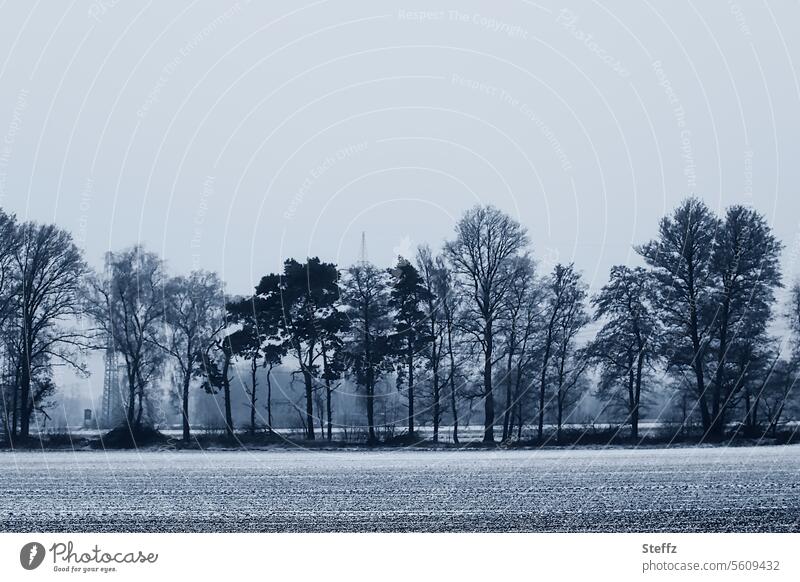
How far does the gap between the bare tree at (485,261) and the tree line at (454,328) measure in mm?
50

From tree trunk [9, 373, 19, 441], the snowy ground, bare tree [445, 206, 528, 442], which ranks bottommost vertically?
the snowy ground

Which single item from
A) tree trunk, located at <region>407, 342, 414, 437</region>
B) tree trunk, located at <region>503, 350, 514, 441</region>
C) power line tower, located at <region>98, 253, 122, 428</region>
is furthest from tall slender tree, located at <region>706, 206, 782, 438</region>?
power line tower, located at <region>98, 253, 122, 428</region>

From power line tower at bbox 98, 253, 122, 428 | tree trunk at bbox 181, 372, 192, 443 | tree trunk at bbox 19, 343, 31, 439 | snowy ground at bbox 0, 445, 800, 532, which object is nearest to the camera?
snowy ground at bbox 0, 445, 800, 532

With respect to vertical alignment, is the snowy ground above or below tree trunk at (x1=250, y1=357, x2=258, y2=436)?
below

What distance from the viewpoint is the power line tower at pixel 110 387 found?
37000 mm

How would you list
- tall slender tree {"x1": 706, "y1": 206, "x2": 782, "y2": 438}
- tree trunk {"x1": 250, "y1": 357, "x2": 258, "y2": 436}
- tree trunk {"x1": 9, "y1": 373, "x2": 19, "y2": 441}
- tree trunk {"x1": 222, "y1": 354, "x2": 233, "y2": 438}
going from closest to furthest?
1. tall slender tree {"x1": 706, "y1": 206, "x2": 782, "y2": 438}
2. tree trunk {"x1": 250, "y1": 357, "x2": 258, "y2": 436}
3. tree trunk {"x1": 222, "y1": 354, "x2": 233, "y2": 438}
4. tree trunk {"x1": 9, "y1": 373, "x2": 19, "y2": 441}

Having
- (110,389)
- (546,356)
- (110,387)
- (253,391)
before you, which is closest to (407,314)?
(546,356)

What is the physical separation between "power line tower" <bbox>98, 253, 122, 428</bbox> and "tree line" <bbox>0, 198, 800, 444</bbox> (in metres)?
0.27

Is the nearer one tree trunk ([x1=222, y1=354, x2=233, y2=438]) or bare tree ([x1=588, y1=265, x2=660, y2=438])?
bare tree ([x1=588, y1=265, x2=660, y2=438])

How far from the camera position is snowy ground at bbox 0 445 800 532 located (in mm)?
13906

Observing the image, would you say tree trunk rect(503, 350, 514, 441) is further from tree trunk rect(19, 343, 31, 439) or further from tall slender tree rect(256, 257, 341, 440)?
tree trunk rect(19, 343, 31, 439)

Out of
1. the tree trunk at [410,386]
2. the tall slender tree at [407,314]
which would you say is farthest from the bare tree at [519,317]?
the tree trunk at [410,386]

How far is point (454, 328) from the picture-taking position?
30.4 metres
